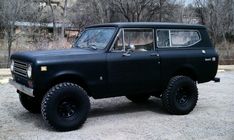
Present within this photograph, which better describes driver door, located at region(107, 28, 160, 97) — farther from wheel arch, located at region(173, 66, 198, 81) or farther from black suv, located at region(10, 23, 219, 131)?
wheel arch, located at region(173, 66, 198, 81)

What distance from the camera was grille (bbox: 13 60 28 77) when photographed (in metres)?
7.90

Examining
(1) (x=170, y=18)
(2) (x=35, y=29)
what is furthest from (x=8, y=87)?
(1) (x=170, y=18)

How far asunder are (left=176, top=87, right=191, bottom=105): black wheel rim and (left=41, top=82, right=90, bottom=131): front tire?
2275 mm

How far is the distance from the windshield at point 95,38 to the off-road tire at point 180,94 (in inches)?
67.3

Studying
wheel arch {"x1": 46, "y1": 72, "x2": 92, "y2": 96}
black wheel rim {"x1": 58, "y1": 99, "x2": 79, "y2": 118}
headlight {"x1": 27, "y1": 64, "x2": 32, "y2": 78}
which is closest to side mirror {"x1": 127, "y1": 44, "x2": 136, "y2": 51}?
wheel arch {"x1": 46, "y1": 72, "x2": 92, "y2": 96}

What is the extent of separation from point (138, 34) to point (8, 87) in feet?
18.4

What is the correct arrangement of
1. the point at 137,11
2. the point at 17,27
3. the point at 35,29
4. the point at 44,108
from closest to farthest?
the point at 44,108 < the point at 17,27 < the point at 35,29 < the point at 137,11

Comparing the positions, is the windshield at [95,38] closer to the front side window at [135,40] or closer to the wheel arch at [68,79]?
the front side window at [135,40]

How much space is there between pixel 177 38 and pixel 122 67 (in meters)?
1.75

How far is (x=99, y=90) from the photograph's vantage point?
8.30 meters

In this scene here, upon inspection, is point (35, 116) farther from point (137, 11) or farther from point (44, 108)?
point (137, 11)

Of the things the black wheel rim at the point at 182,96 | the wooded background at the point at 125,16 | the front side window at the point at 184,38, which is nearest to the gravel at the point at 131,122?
the black wheel rim at the point at 182,96

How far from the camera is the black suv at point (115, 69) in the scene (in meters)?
7.68

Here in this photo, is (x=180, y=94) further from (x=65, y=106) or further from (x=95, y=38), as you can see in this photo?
(x=65, y=106)
